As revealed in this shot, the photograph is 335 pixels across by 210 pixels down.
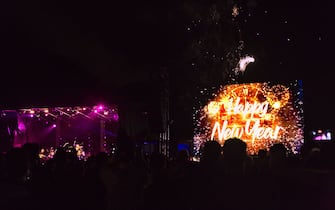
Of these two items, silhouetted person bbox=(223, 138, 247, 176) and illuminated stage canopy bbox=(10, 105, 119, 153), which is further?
illuminated stage canopy bbox=(10, 105, 119, 153)

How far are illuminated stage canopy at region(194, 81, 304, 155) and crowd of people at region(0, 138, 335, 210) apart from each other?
5190mm

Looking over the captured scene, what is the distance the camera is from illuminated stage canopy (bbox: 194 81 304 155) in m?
12.2

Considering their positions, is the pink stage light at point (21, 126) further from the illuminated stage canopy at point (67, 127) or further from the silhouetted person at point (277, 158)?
the silhouetted person at point (277, 158)

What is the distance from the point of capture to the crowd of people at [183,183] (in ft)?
19.2

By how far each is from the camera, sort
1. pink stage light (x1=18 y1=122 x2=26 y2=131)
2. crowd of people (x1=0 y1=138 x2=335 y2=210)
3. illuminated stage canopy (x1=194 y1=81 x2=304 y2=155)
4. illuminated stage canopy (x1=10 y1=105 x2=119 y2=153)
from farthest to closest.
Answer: pink stage light (x1=18 y1=122 x2=26 y2=131), illuminated stage canopy (x1=10 y1=105 x2=119 y2=153), illuminated stage canopy (x1=194 y1=81 x2=304 y2=155), crowd of people (x1=0 y1=138 x2=335 y2=210)

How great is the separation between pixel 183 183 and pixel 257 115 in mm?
7046

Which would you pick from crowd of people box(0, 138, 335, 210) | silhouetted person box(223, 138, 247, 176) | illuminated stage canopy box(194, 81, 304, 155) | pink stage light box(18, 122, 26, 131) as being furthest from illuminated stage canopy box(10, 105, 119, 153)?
silhouetted person box(223, 138, 247, 176)

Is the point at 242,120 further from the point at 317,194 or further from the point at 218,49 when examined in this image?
the point at 317,194

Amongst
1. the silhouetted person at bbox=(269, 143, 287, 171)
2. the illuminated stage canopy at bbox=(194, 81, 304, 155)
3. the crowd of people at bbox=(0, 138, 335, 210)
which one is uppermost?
the illuminated stage canopy at bbox=(194, 81, 304, 155)

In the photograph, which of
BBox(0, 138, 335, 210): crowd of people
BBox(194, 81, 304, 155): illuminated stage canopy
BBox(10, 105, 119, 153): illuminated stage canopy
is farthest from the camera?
BBox(10, 105, 119, 153): illuminated stage canopy

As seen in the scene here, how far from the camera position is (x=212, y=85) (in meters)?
13.6

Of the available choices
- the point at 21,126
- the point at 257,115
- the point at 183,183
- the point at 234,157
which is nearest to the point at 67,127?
the point at 21,126

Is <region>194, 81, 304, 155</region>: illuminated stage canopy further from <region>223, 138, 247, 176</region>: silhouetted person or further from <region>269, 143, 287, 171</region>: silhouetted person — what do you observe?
<region>223, 138, 247, 176</region>: silhouetted person

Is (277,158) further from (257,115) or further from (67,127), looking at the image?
(67,127)
